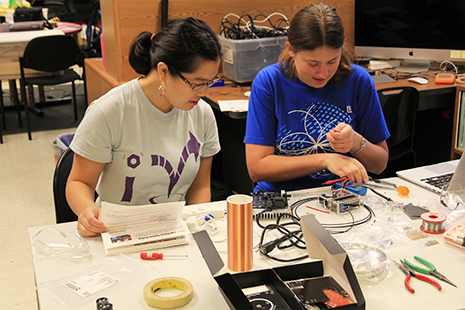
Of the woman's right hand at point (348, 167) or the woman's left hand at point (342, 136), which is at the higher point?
the woman's left hand at point (342, 136)

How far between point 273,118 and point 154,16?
4.71 ft

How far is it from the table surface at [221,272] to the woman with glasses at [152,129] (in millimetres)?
151

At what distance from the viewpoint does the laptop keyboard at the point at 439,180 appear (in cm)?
155

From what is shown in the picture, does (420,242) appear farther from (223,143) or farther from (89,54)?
(89,54)

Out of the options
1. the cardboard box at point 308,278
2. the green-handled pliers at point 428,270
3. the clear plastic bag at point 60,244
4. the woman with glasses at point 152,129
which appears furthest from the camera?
the woman with glasses at point 152,129

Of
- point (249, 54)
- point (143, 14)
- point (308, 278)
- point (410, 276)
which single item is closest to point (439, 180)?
point (410, 276)

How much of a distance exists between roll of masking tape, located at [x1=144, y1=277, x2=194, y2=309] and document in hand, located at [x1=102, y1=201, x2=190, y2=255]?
0.19 meters

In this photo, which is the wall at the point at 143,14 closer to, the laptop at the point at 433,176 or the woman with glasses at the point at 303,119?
the woman with glasses at the point at 303,119

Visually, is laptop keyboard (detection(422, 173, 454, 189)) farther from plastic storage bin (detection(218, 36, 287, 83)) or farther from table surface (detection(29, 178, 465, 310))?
plastic storage bin (detection(218, 36, 287, 83))

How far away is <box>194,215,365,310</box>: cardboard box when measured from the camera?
92 centimetres

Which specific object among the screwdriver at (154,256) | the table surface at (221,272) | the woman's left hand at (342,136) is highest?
the woman's left hand at (342,136)

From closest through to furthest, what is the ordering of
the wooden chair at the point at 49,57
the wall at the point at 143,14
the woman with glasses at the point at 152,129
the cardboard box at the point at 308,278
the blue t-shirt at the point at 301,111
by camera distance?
the cardboard box at the point at 308,278, the woman with glasses at the point at 152,129, the blue t-shirt at the point at 301,111, the wall at the point at 143,14, the wooden chair at the point at 49,57

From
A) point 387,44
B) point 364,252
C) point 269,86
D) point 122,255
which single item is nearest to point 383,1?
point 387,44

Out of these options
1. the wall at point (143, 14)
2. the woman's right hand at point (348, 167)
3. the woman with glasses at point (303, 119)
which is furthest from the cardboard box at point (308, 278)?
the wall at point (143, 14)
